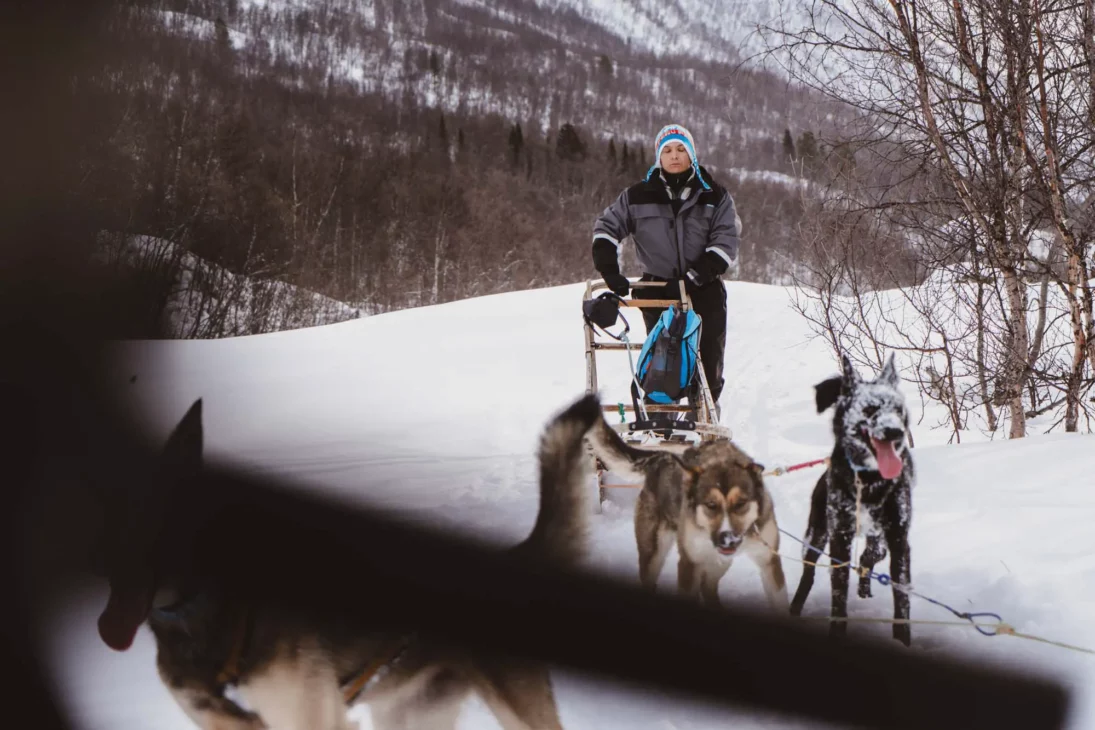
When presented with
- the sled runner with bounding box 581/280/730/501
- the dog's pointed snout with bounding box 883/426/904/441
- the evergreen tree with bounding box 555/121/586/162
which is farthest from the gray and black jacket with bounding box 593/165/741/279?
the evergreen tree with bounding box 555/121/586/162

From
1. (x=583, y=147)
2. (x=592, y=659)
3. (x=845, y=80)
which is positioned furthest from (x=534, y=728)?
(x=583, y=147)

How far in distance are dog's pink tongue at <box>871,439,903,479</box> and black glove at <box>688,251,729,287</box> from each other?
57.4 inches

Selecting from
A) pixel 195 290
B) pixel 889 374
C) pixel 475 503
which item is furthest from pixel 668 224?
pixel 195 290

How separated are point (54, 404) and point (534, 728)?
17.8 inches

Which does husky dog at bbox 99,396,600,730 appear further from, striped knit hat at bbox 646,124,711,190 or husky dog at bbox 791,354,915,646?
striped knit hat at bbox 646,124,711,190

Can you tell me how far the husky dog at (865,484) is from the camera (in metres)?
1.14

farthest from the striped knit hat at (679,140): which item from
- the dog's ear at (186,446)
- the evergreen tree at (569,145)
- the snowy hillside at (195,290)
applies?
the evergreen tree at (569,145)

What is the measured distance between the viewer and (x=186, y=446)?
0.39 m

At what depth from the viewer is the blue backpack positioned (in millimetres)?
2611

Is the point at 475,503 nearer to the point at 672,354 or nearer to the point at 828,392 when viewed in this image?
the point at 828,392

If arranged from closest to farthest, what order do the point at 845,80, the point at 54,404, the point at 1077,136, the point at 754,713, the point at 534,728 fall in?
the point at 54,404
the point at 754,713
the point at 534,728
the point at 1077,136
the point at 845,80

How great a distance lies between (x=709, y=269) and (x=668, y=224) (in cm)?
49

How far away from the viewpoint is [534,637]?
0.42 metres

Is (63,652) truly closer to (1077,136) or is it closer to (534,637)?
(534,637)
